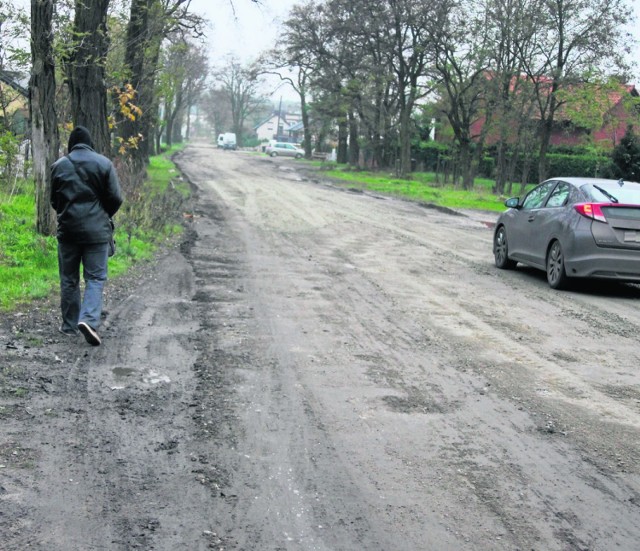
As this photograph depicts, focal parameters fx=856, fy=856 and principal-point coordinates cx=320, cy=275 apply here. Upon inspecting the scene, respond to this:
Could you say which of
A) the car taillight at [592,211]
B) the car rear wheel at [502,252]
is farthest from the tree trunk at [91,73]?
the car taillight at [592,211]

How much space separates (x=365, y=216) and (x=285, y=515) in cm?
1838

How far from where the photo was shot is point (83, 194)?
7.68m

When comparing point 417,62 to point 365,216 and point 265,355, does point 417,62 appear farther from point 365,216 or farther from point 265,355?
point 265,355

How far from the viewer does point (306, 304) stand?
972cm

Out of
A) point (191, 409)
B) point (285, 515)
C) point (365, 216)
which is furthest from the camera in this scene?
point (365, 216)

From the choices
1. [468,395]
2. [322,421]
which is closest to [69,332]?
[322,421]

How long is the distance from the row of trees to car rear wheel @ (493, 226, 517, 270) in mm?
21954

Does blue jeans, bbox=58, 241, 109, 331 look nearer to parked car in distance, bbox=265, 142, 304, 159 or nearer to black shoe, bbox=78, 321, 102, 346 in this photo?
black shoe, bbox=78, 321, 102, 346

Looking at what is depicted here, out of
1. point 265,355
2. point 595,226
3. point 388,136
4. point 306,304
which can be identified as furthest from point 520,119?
point 265,355

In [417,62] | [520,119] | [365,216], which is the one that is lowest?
[365,216]

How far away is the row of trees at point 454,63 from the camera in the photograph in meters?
34.6

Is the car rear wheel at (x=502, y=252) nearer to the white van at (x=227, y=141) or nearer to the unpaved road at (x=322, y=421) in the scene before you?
the unpaved road at (x=322, y=421)

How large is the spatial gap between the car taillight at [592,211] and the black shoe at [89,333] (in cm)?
703

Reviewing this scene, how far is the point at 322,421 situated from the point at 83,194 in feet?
11.2
